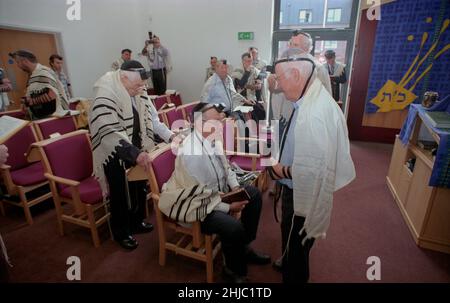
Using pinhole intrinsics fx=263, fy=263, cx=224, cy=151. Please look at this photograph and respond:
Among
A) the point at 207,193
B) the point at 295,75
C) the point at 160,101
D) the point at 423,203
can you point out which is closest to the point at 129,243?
the point at 207,193

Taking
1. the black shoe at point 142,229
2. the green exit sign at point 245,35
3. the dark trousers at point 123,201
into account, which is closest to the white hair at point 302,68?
the dark trousers at point 123,201

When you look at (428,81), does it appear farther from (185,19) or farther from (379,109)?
(185,19)

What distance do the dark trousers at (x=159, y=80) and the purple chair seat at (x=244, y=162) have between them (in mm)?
3895

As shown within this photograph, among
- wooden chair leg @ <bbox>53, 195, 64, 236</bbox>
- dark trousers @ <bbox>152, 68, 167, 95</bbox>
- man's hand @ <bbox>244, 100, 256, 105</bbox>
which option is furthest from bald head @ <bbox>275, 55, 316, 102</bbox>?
dark trousers @ <bbox>152, 68, 167, 95</bbox>

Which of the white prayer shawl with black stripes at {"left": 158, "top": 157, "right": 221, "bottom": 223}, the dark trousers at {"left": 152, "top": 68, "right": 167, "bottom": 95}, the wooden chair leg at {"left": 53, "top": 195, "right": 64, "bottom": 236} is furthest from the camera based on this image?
the dark trousers at {"left": 152, "top": 68, "right": 167, "bottom": 95}

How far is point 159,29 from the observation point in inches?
254

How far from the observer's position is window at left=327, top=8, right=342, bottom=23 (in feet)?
16.3

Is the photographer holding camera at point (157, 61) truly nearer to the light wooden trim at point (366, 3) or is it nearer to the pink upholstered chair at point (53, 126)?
the pink upholstered chair at point (53, 126)

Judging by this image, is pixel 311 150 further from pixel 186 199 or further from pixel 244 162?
pixel 244 162

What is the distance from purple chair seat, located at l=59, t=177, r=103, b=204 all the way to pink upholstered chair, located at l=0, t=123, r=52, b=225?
1.58 feet

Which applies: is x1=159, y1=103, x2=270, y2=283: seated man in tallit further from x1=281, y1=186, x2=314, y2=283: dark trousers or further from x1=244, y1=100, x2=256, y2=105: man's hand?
x1=244, y1=100, x2=256, y2=105: man's hand

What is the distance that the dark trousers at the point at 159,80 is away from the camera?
5855 mm

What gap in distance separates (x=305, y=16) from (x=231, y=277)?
520 centimetres
